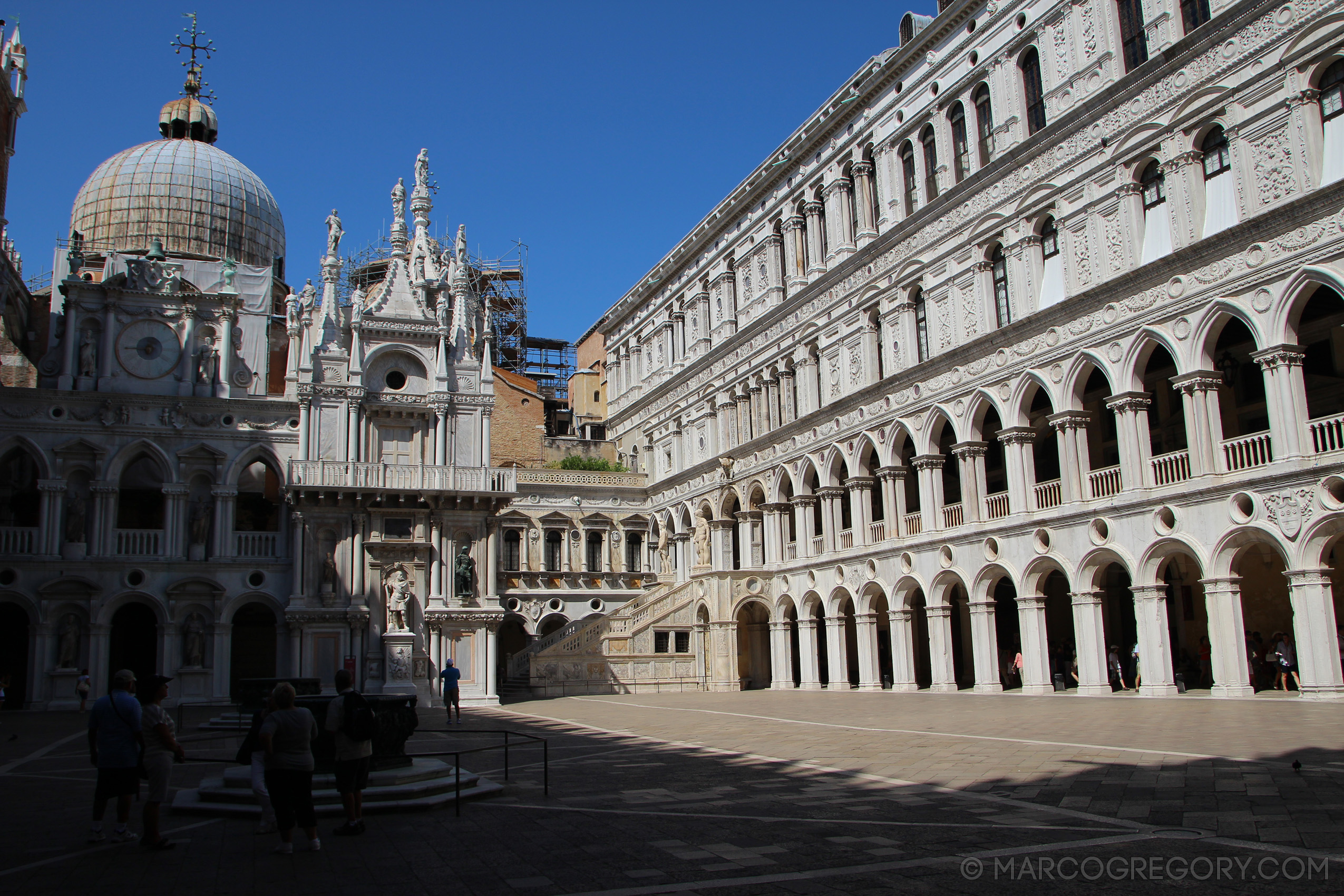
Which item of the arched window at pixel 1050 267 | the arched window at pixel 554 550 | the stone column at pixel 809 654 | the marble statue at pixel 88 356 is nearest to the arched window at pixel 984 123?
the arched window at pixel 1050 267

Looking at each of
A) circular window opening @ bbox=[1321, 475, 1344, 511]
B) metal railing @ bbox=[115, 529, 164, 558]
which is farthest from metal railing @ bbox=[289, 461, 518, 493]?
circular window opening @ bbox=[1321, 475, 1344, 511]

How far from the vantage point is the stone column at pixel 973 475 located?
3045 cm

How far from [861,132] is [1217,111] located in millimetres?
14522

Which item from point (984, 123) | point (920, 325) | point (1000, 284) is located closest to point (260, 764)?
point (1000, 284)

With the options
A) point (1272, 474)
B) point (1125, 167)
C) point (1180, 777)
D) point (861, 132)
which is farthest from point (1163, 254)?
point (1180, 777)

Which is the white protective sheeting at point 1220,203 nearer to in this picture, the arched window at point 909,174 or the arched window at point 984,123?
the arched window at point 984,123

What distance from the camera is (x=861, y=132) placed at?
36969 mm

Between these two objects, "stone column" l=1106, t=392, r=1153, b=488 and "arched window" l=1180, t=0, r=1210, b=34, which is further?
"stone column" l=1106, t=392, r=1153, b=488

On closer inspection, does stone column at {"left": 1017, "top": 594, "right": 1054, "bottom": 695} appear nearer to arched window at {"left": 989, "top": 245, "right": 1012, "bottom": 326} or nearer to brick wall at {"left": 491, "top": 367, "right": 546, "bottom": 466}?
arched window at {"left": 989, "top": 245, "right": 1012, "bottom": 326}

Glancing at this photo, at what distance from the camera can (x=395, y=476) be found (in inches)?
1389

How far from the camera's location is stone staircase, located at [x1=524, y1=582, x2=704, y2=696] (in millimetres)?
36875

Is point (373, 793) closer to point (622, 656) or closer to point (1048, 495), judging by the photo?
point (1048, 495)

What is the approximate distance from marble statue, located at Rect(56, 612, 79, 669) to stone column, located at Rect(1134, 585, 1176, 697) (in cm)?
3064

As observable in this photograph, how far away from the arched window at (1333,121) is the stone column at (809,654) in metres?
21.7
